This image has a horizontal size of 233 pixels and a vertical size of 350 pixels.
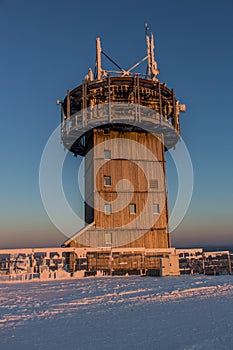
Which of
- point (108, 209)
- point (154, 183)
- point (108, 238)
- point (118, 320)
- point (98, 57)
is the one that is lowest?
point (118, 320)

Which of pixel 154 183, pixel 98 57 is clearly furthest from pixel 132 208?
pixel 98 57

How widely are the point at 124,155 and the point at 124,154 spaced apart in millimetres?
98

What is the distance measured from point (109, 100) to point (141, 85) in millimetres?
3774

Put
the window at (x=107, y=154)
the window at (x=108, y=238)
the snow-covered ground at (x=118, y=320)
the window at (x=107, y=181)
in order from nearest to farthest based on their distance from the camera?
the snow-covered ground at (x=118, y=320) < the window at (x=108, y=238) < the window at (x=107, y=181) < the window at (x=107, y=154)

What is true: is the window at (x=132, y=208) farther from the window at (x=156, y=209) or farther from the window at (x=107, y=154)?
the window at (x=107, y=154)

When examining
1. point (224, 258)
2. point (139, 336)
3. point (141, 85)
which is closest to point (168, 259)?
point (224, 258)

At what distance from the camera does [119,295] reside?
10930 millimetres

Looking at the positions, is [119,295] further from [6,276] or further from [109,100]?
[109,100]

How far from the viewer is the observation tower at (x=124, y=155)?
28016 millimetres

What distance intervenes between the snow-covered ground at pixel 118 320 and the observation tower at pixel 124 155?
1652 centimetres

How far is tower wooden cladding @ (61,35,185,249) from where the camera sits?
92.0 ft

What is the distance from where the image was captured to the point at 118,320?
708cm

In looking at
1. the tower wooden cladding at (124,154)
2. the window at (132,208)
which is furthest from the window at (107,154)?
the window at (132,208)

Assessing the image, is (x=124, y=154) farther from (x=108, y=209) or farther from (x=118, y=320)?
(x=118, y=320)
